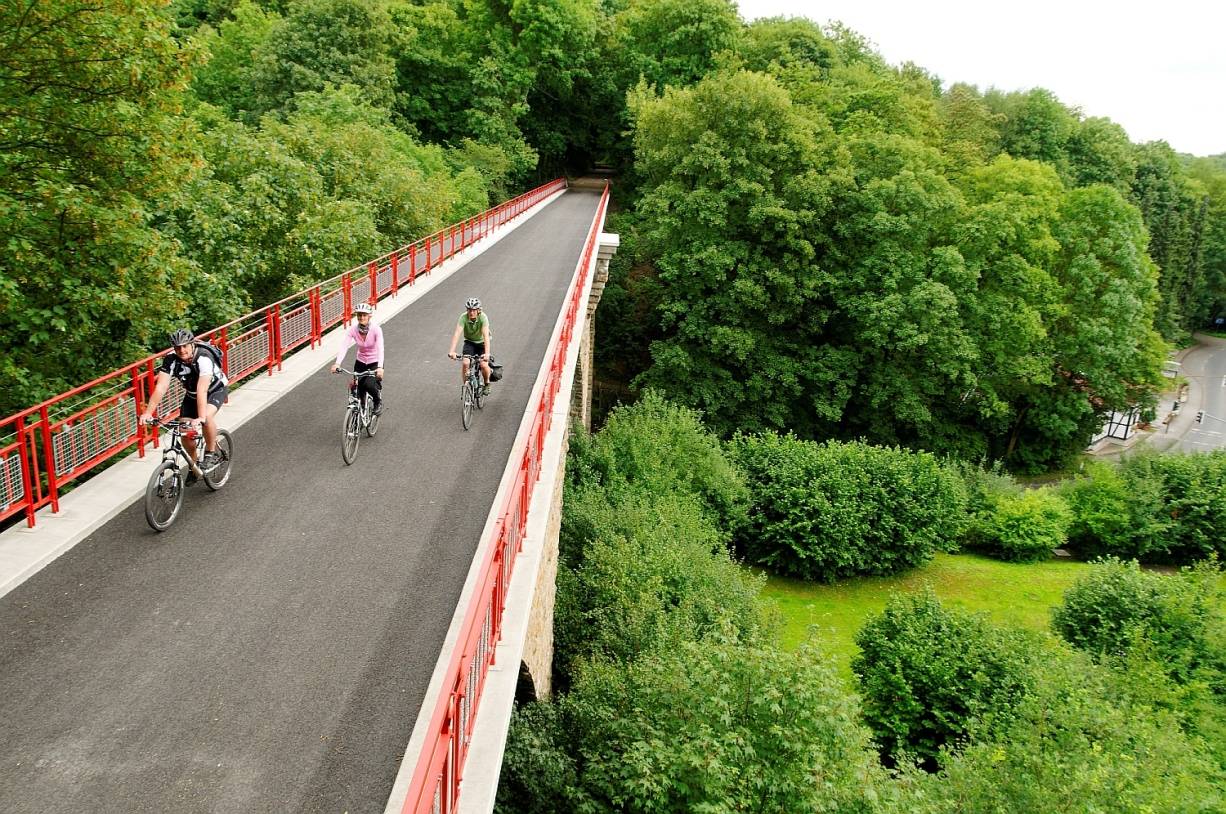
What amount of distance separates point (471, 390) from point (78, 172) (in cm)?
597

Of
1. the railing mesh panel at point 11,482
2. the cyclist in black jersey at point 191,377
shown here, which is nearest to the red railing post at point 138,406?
the cyclist in black jersey at point 191,377

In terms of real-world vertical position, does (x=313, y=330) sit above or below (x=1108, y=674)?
above

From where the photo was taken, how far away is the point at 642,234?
111 ft

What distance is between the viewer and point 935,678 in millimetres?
16047

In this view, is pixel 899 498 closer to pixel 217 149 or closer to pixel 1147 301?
pixel 1147 301

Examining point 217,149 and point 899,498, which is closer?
point 217,149

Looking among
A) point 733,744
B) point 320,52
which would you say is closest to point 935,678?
point 733,744

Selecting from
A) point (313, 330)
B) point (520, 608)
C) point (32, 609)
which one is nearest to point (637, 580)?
point (313, 330)

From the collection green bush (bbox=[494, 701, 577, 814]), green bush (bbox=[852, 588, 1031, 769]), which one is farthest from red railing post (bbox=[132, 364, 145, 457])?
green bush (bbox=[852, 588, 1031, 769])

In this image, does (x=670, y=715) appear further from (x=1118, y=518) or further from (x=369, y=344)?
(x=1118, y=518)

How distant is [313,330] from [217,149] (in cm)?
821

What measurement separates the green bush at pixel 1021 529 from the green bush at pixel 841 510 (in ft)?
10.2

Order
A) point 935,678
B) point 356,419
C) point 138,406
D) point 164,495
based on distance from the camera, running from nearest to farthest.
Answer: point 164,495 → point 138,406 → point 356,419 → point 935,678

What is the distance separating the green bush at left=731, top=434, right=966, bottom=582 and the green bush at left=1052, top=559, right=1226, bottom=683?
5282 mm
